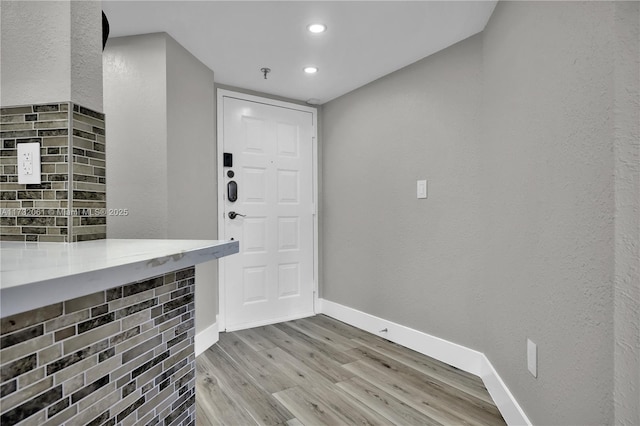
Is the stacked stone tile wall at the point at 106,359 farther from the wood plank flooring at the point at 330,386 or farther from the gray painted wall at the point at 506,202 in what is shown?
the gray painted wall at the point at 506,202

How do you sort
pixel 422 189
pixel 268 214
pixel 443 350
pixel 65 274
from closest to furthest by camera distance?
pixel 65 274 < pixel 443 350 < pixel 422 189 < pixel 268 214

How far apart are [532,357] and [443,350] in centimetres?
103

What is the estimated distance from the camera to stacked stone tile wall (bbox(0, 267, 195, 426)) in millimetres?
524

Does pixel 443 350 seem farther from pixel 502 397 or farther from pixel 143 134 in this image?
pixel 143 134

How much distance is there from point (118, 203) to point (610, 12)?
8.14 ft

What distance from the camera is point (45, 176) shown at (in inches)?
39.8

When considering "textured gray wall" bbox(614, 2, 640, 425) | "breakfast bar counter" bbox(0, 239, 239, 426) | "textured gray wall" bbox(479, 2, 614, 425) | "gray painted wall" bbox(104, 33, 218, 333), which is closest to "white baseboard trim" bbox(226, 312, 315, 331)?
"gray painted wall" bbox(104, 33, 218, 333)

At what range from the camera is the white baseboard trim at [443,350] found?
5.68 feet

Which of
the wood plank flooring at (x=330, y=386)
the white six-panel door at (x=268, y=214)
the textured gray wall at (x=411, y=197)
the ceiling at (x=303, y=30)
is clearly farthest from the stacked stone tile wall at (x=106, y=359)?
the white six-panel door at (x=268, y=214)

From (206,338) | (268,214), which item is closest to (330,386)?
(206,338)

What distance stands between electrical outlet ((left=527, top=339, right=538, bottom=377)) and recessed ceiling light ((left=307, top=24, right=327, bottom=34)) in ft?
6.53

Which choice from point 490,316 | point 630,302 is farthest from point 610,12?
point 490,316

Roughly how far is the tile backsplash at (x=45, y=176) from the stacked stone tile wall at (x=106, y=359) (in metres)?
0.40

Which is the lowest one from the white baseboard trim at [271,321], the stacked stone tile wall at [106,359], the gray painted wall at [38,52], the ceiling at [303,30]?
the white baseboard trim at [271,321]
